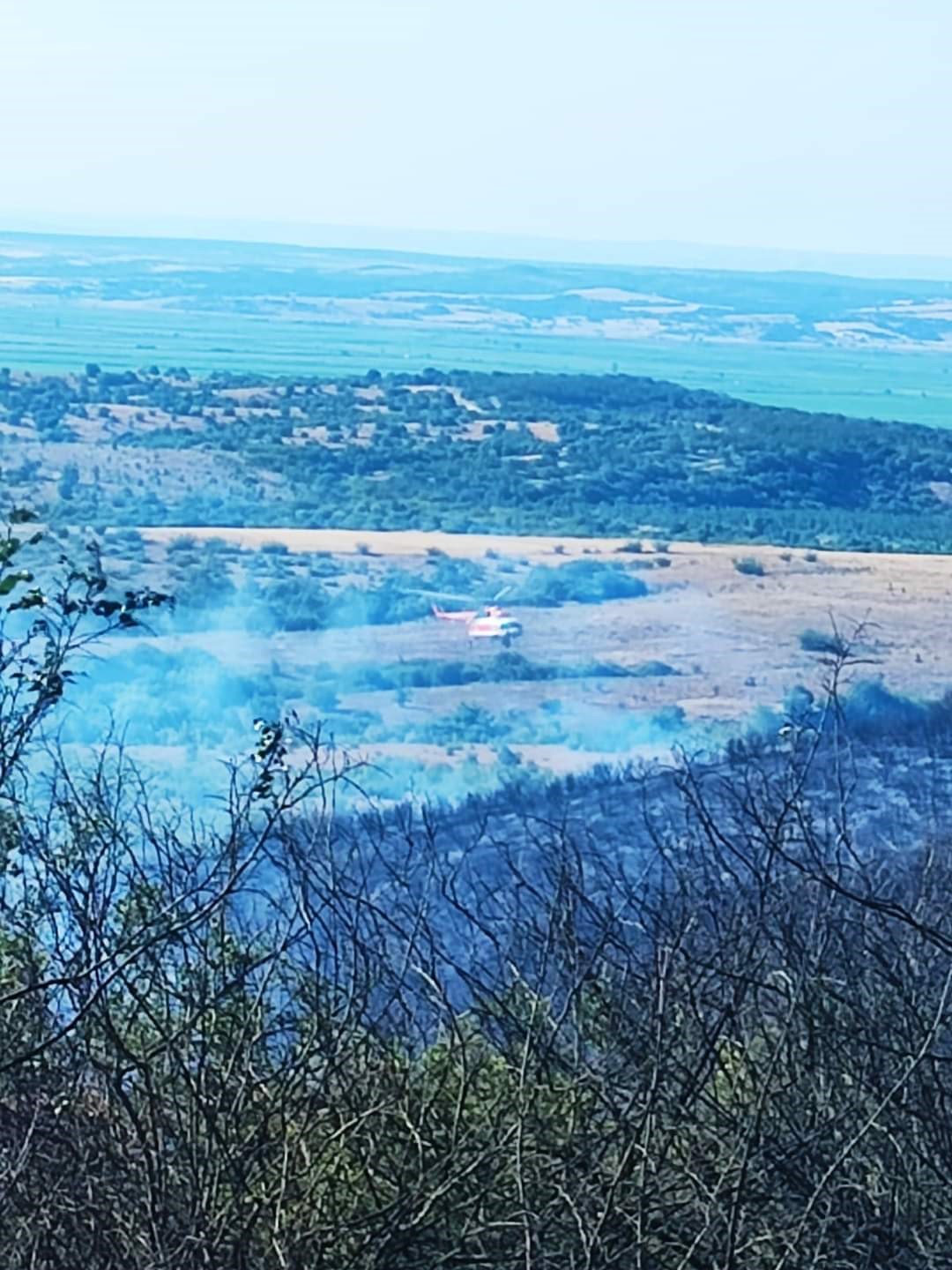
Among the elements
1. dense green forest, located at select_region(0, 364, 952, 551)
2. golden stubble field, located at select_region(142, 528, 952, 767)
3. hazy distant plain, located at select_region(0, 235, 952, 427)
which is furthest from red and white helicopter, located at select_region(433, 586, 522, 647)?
hazy distant plain, located at select_region(0, 235, 952, 427)

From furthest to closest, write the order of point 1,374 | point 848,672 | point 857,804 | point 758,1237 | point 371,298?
point 371,298 < point 1,374 < point 848,672 < point 857,804 < point 758,1237

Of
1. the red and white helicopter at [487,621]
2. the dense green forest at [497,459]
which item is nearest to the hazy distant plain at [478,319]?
A: the dense green forest at [497,459]

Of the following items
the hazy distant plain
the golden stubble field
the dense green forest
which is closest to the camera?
the golden stubble field

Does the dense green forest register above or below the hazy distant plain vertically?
below

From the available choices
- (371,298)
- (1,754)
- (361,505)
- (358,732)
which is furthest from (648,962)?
(371,298)

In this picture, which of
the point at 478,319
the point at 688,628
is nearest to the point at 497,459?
the point at 688,628

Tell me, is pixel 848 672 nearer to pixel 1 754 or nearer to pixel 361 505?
pixel 361 505

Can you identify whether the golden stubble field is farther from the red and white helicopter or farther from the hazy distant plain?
the hazy distant plain

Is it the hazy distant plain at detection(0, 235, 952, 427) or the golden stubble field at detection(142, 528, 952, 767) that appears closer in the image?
the golden stubble field at detection(142, 528, 952, 767)
